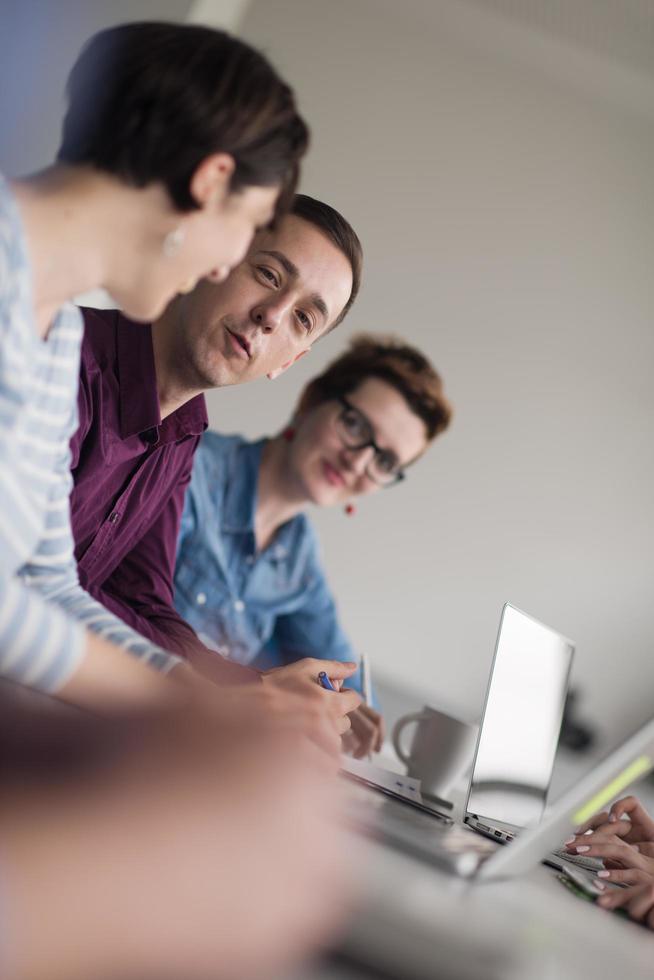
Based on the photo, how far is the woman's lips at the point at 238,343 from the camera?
0.82 m

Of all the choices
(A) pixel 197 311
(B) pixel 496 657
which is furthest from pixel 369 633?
(A) pixel 197 311

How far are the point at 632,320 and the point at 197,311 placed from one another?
6.96 ft

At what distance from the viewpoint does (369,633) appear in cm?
238

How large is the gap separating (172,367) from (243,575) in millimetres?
666

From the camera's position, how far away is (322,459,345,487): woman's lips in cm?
165

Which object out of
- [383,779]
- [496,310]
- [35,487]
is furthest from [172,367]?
[496,310]

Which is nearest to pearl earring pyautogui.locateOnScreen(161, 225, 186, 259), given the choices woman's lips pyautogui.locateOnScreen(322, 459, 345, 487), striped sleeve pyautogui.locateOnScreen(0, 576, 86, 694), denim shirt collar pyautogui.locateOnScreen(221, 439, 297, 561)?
striped sleeve pyautogui.locateOnScreen(0, 576, 86, 694)

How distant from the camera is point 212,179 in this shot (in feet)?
1.57

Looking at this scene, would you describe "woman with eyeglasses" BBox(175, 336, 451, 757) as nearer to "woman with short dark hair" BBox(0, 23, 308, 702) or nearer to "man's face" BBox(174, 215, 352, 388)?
"man's face" BBox(174, 215, 352, 388)

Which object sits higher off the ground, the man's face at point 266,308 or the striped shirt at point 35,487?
the man's face at point 266,308

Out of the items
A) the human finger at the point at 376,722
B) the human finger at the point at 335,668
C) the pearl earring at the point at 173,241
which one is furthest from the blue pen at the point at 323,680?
the human finger at the point at 376,722

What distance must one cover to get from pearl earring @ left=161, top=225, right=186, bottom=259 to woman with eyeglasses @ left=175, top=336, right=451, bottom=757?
874 mm

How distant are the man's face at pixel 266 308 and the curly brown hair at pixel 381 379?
83cm

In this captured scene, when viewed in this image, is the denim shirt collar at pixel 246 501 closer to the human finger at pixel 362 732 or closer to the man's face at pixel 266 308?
the human finger at pixel 362 732
